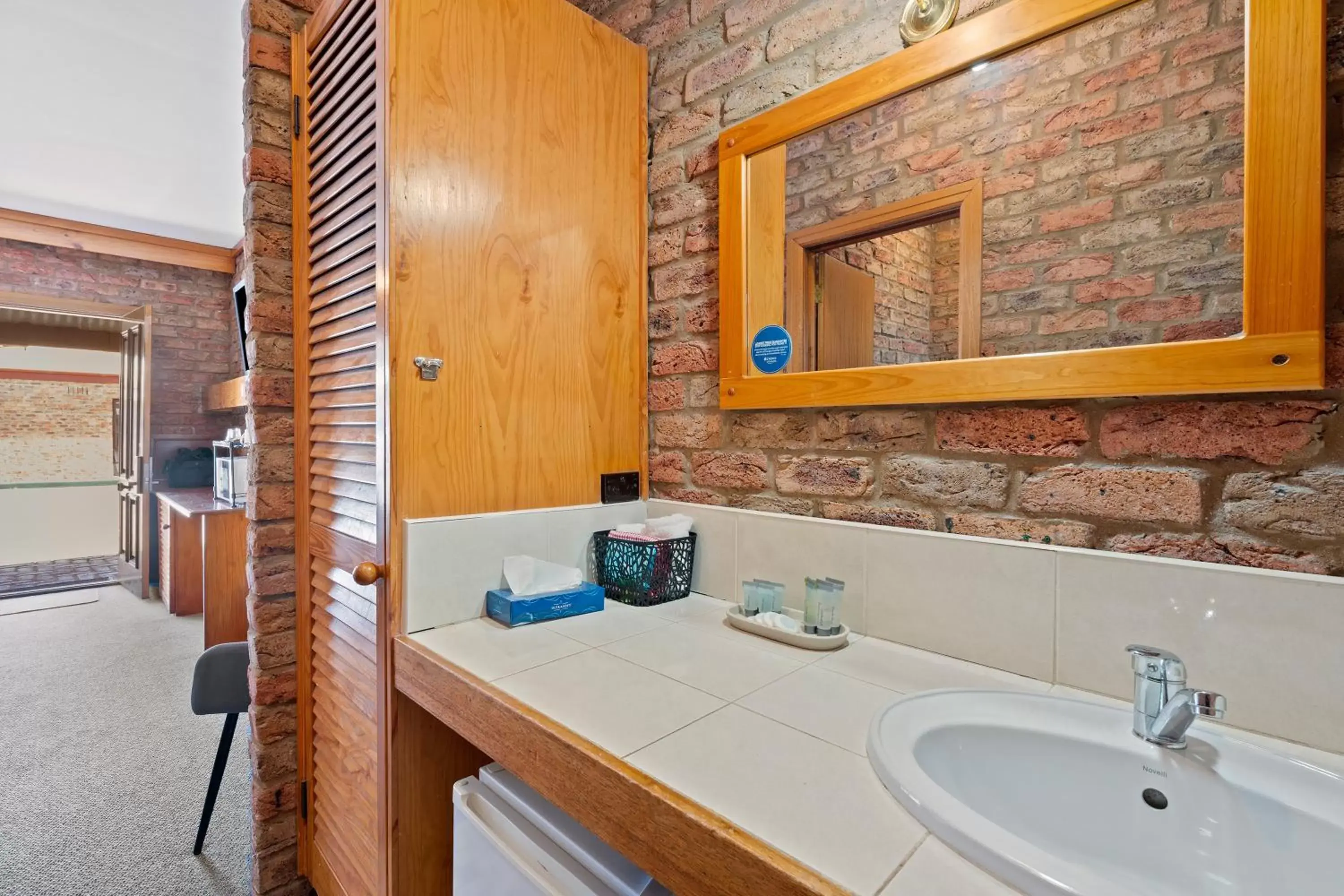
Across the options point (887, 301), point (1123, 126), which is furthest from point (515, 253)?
point (1123, 126)

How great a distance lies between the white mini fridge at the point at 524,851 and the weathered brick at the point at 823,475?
0.72m

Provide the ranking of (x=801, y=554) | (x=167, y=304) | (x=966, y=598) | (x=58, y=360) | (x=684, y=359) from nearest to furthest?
(x=966, y=598) → (x=801, y=554) → (x=684, y=359) → (x=167, y=304) → (x=58, y=360)

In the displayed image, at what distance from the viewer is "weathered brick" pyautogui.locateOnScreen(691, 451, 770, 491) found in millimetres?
1324

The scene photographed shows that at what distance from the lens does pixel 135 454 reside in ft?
15.6

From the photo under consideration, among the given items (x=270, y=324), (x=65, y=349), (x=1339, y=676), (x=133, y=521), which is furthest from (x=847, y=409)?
(x=65, y=349)

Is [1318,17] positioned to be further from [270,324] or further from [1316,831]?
[270,324]

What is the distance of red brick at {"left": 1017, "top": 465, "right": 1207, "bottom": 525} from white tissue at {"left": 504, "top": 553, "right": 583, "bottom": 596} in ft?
2.79

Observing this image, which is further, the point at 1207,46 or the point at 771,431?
the point at 771,431

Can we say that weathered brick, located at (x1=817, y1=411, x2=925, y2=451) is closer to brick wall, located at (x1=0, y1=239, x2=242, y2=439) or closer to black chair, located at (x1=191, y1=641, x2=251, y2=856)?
black chair, located at (x1=191, y1=641, x2=251, y2=856)

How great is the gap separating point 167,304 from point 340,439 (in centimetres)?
472

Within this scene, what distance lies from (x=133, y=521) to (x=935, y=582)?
6.15 metres

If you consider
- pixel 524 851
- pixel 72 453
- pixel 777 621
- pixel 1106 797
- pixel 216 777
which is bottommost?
pixel 216 777

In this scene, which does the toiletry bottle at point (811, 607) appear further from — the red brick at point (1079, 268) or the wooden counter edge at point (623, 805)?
the red brick at point (1079, 268)

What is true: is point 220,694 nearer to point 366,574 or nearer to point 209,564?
point 366,574
